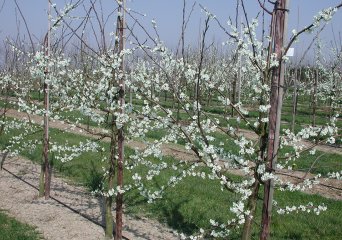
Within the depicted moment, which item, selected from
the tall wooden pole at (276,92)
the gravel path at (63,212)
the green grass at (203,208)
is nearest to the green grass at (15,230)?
the gravel path at (63,212)

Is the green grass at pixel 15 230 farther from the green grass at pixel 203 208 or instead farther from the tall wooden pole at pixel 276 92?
the tall wooden pole at pixel 276 92

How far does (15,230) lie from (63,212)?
946mm

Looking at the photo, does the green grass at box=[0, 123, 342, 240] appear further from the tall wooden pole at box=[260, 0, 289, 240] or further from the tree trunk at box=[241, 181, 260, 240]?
the tall wooden pole at box=[260, 0, 289, 240]

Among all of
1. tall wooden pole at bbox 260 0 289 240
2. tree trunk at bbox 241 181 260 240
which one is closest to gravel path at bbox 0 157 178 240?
tree trunk at bbox 241 181 260 240

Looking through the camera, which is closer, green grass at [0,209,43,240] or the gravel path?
green grass at [0,209,43,240]

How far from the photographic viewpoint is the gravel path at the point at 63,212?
19.4ft

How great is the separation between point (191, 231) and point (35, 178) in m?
4.39

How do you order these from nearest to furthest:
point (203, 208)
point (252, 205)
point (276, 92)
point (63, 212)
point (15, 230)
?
point (276, 92) < point (252, 205) < point (15, 230) < point (63, 212) < point (203, 208)

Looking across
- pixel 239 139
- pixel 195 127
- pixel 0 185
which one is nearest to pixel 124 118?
pixel 195 127

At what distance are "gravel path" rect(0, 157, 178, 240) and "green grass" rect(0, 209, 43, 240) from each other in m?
0.14

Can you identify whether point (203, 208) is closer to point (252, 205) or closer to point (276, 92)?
point (252, 205)

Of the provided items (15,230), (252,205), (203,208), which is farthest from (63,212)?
(252,205)

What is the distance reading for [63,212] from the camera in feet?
22.0

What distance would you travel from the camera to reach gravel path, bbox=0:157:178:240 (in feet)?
19.4
